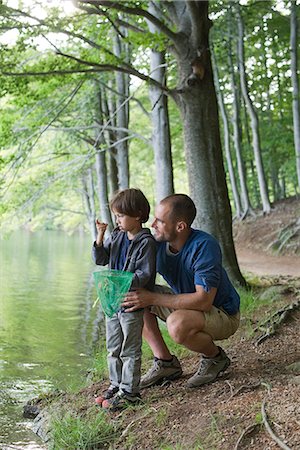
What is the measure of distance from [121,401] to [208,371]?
2.14 ft

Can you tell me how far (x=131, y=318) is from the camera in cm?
406

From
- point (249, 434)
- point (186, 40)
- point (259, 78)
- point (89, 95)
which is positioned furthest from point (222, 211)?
point (259, 78)

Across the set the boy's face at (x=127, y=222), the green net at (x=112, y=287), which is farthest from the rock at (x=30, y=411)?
the boy's face at (x=127, y=222)

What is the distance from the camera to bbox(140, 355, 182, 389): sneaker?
4414mm

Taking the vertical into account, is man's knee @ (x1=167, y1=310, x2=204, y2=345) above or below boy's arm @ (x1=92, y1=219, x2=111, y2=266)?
below

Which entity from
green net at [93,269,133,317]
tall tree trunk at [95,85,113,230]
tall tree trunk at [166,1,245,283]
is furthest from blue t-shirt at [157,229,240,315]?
tall tree trunk at [95,85,113,230]

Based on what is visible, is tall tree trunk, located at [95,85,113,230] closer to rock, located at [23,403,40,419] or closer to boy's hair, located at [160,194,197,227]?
rock, located at [23,403,40,419]

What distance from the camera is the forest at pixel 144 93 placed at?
783 centimetres

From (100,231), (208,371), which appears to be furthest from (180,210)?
(208,371)

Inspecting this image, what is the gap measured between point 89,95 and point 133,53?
1839mm

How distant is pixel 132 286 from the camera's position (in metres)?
3.99

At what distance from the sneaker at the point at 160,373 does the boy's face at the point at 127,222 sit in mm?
1064

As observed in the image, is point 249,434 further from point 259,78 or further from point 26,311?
point 259,78

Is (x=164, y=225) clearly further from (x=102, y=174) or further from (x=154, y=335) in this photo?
(x=102, y=174)
